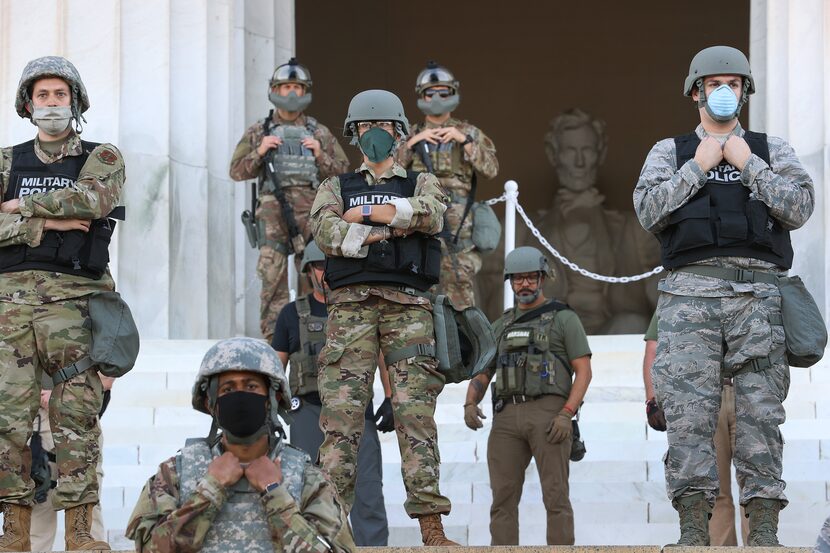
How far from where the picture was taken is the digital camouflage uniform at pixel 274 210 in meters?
12.4

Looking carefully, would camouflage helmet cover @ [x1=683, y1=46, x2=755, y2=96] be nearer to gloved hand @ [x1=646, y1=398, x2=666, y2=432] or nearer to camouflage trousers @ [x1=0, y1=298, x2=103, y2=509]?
gloved hand @ [x1=646, y1=398, x2=666, y2=432]

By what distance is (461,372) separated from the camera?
858 centimetres

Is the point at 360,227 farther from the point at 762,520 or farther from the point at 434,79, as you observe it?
the point at 434,79

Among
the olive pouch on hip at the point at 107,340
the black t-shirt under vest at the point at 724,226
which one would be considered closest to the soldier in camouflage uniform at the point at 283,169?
the olive pouch on hip at the point at 107,340

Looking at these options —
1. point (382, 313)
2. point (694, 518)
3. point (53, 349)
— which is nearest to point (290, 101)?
point (382, 313)

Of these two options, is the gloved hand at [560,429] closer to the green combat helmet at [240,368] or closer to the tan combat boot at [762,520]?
the tan combat boot at [762,520]

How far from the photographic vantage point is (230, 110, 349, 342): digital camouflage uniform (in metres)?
12.4

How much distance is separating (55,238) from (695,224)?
2.78 m

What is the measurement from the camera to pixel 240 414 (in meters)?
6.25

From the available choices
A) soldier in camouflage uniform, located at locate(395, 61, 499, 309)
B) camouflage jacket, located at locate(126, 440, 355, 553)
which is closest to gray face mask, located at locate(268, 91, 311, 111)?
soldier in camouflage uniform, located at locate(395, 61, 499, 309)

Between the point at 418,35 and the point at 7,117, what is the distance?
8.10 meters

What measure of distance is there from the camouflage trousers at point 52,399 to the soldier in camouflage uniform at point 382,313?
103 cm

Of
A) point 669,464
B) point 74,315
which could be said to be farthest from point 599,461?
point 74,315

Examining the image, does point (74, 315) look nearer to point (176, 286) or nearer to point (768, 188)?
point (768, 188)
